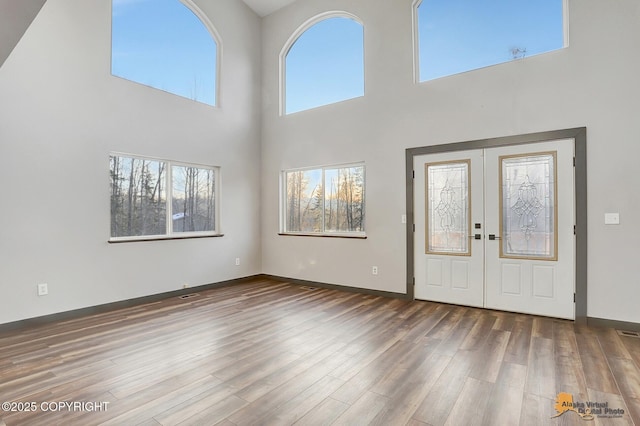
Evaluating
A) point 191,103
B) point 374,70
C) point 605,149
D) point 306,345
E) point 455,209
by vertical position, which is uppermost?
point 374,70

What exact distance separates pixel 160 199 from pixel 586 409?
5.34 meters

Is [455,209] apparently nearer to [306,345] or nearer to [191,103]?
[306,345]

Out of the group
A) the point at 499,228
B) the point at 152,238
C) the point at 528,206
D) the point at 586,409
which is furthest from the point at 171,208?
the point at 586,409

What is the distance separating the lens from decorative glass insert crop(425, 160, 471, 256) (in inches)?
178

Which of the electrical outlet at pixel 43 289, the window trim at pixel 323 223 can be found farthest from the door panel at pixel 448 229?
the electrical outlet at pixel 43 289

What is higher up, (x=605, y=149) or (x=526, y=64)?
(x=526, y=64)

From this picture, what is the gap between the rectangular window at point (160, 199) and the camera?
4.62 meters

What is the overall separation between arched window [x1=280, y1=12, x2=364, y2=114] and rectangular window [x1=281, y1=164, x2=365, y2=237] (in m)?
1.25

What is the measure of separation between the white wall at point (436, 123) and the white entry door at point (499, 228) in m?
0.24

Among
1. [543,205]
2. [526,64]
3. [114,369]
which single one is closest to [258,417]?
[114,369]

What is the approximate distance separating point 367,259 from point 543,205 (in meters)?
2.48

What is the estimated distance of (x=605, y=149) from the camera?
12.0ft

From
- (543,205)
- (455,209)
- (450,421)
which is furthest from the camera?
(455,209)

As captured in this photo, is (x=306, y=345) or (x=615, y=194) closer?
(x=306, y=345)
